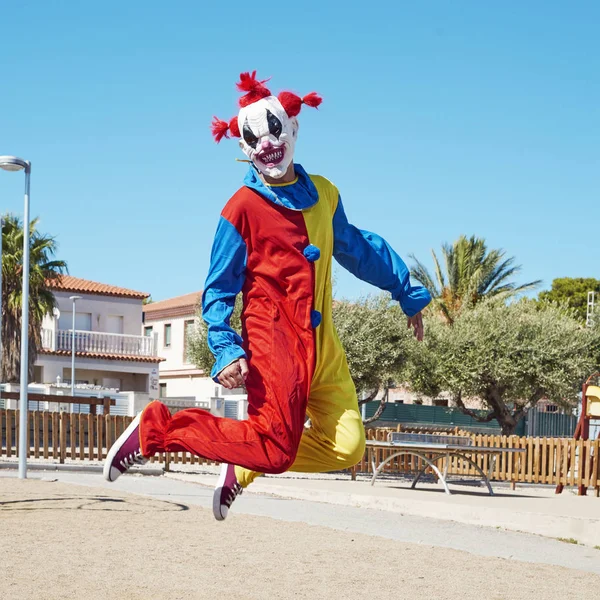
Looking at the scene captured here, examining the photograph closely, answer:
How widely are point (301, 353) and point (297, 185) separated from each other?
0.75m

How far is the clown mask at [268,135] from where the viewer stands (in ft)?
14.3

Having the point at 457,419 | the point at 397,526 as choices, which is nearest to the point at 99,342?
the point at 457,419

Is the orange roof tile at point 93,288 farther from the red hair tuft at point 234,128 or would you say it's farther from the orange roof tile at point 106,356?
the red hair tuft at point 234,128

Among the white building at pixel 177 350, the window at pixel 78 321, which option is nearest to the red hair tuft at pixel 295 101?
the white building at pixel 177 350

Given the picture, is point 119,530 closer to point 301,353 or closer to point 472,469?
point 301,353

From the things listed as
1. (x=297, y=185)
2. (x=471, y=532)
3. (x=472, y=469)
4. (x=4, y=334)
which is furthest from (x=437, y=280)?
(x=297, y=185)

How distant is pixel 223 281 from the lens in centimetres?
427

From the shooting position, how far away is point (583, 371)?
35906 millimetres

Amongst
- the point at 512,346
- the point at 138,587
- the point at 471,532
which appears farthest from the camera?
the point at 512,346

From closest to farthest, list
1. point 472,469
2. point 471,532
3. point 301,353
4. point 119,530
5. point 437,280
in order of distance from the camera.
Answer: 1. point 301,353
2. point 119,530
3. point 471,532
4. point 472,469
5. point 437,280

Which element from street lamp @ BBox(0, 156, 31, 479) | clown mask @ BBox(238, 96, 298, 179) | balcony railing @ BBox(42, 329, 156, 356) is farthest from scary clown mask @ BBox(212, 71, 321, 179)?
balcony railing @ BBox(42, 329, 156, 356)

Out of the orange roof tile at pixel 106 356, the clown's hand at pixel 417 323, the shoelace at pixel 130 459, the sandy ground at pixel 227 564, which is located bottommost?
the sandy ground at pixel 227 564

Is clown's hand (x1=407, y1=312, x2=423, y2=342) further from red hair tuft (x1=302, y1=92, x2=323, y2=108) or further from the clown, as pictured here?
red hair tuft (x1=302, y1=92, x2=323, y2=108)

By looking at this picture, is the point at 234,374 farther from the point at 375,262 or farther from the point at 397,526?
the point at 397,526
